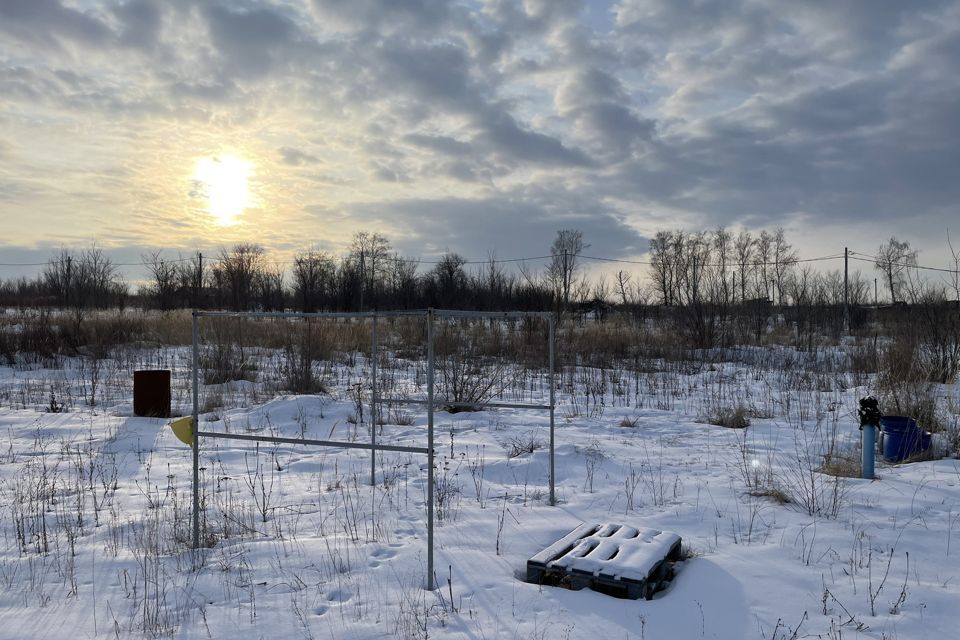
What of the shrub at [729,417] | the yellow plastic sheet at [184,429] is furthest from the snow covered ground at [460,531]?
the yellow plastic sheet at [184,429]

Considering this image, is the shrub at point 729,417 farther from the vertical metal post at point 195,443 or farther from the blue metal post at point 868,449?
the vertical metal post at point 195,443

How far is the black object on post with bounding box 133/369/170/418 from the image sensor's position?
10.2 m

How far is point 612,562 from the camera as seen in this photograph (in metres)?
3.97

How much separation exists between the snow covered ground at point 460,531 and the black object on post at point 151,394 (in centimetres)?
40

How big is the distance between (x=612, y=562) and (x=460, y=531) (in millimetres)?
1451

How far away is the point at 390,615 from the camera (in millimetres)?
3578

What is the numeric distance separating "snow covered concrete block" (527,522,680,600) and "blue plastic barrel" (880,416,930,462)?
4.33 metres

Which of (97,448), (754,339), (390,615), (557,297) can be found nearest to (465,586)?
(390,615)

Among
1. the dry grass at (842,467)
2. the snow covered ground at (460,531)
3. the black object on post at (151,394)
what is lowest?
the snow covered ground at (460,531)

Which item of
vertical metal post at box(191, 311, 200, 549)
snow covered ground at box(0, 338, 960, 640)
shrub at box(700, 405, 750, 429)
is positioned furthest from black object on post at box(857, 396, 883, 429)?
vertical metal post at box(191, 311, 200, 549)

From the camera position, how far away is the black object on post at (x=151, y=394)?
1018 centimetres

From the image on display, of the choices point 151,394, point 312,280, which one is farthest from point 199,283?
point 151,394

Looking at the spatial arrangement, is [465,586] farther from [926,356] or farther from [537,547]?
[926,356]

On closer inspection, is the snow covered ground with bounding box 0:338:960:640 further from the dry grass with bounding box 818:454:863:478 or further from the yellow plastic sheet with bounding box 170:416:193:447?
the yellow plastic sheet with bounding box 170:416:193:447
